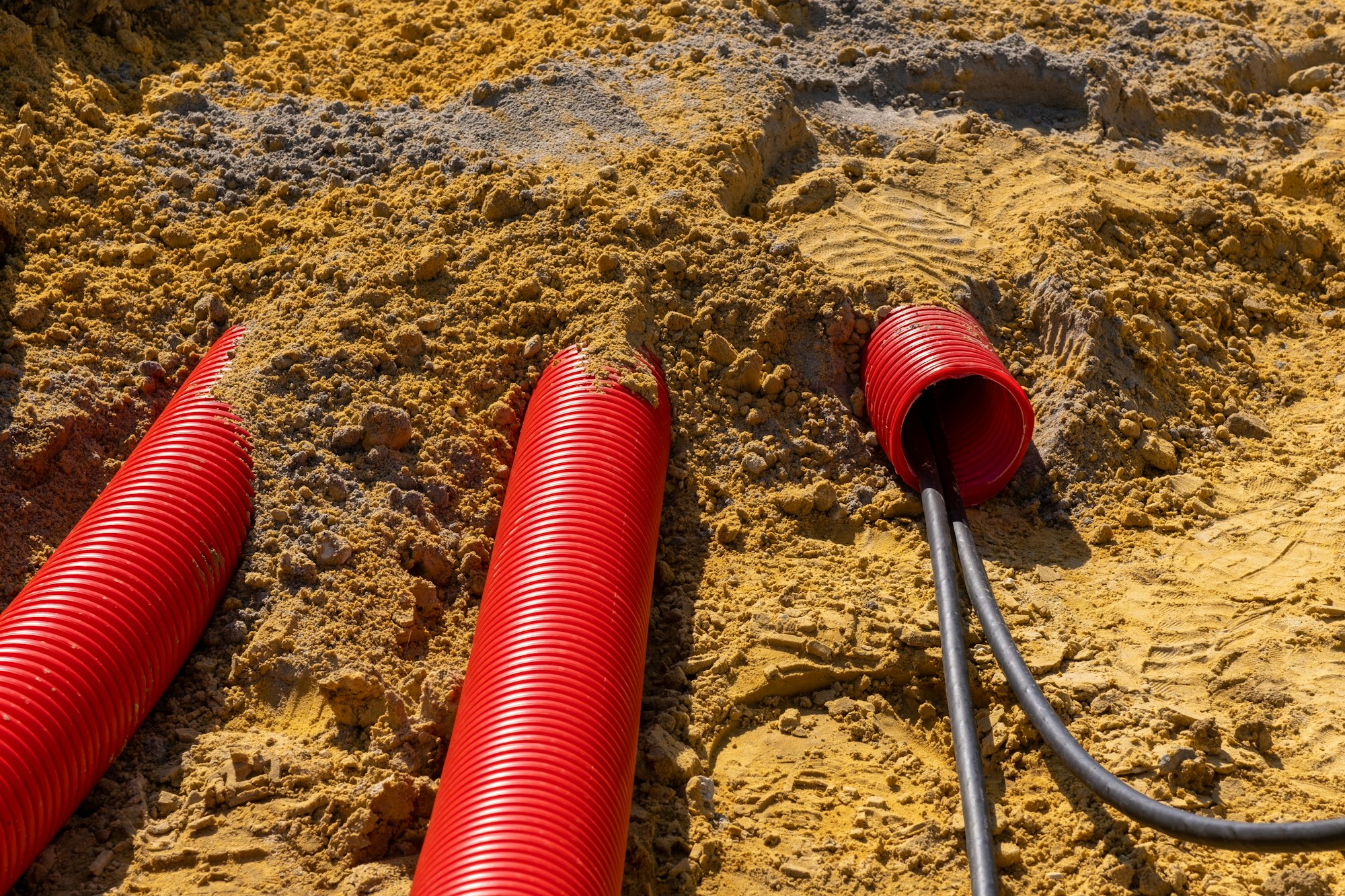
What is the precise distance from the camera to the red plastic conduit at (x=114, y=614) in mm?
3916

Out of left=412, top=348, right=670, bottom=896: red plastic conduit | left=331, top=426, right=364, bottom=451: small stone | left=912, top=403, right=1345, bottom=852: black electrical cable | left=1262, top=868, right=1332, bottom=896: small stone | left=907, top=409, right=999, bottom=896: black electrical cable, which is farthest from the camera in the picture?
left=331, top=426, right=364, bottom=451: small stone

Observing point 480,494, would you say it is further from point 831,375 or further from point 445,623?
point 831,375

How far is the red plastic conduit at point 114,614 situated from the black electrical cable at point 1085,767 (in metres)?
3.16

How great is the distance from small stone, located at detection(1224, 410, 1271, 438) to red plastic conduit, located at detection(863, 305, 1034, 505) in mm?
1256

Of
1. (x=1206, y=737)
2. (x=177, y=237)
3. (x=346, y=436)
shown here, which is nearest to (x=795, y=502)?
(x=1206, y=737)

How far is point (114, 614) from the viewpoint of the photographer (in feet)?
14.0

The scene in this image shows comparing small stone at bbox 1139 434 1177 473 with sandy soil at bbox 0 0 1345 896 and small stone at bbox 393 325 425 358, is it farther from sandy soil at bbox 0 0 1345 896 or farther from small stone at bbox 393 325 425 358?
small stone at bbox 393 325 425 358

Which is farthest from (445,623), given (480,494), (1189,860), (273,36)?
(273,36)

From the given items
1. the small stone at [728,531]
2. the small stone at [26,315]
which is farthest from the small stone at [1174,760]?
the small stone at [26,315]

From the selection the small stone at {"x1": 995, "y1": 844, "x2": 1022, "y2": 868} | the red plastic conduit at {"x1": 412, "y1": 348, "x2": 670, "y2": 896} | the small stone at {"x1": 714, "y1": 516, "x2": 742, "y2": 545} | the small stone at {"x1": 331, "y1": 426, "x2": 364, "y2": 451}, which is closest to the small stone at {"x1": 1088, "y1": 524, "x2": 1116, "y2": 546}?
the small stone at {"x1": 714, "y1": 516, "x2": 742, "y2": 545}

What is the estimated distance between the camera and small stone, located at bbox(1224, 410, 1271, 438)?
19.1 feet

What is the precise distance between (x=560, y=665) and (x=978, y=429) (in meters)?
2.82

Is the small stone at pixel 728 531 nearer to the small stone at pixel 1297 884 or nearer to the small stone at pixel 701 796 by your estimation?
the small stone at pixel 701 796

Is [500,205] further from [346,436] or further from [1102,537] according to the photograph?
[1102,537]
